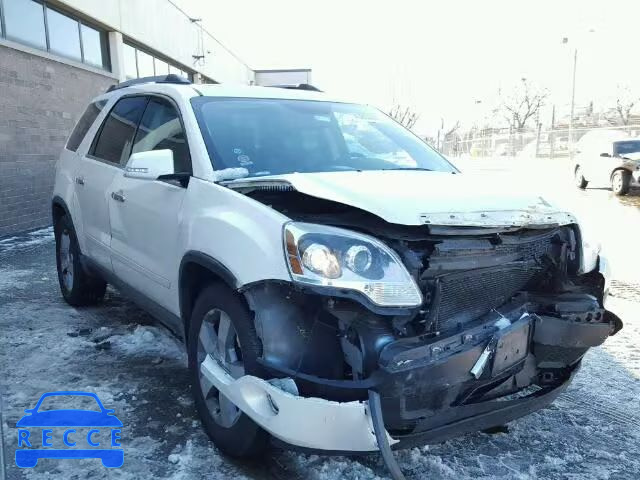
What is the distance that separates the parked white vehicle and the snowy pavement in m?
12.1

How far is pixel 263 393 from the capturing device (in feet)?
7.07

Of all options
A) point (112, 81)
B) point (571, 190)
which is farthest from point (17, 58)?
point (571, 190)

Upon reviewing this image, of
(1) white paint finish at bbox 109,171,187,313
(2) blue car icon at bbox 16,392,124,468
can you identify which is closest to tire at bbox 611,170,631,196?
(1) white paint finish at bbox 109,171,187,313

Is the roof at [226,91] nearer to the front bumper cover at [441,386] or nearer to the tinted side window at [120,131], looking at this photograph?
the tinted side window at [120,131]

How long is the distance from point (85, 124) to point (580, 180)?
16931 millimetres

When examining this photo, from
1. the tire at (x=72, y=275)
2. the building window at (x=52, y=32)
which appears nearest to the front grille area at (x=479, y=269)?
the tire at (x=72, y=275)

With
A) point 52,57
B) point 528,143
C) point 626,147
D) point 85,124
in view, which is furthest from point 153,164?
point 528,143

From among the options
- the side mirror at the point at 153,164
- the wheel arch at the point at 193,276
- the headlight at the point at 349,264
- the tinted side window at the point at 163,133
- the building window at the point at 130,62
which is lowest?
the wheel arch at the point at 193,276

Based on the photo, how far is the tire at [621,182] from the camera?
15.3 metres

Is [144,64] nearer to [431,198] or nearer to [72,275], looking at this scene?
[72,275]

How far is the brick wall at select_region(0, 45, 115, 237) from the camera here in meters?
8.80

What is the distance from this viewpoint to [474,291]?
7.55 ft

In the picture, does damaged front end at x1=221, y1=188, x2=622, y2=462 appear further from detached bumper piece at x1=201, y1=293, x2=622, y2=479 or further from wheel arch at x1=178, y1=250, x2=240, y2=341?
wheel arch at x1=178, y1=250, x2=240, y2=341

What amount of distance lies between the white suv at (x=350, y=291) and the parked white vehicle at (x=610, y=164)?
14.5 meters
